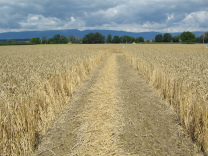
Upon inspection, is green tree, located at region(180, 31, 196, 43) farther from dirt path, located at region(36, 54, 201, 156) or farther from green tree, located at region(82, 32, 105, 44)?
dirt path, located at region(36, 54, 201, 156)

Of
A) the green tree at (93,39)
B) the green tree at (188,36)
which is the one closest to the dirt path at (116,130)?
the green tree at (93,39)

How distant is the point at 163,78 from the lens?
7969mm

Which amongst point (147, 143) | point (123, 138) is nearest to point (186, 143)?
point (147, 143)

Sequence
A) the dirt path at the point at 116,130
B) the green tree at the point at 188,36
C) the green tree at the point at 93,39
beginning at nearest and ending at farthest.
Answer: the dirt path at the point at 116,130, the green tree at the point at 188,36, the green tree at the point at 93,39

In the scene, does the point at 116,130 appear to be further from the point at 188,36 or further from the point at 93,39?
the point at 188,36

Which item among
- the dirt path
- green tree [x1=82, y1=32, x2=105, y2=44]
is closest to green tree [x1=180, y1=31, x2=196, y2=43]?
green tree [x1=82, y1=32, x2=105, y2=44]

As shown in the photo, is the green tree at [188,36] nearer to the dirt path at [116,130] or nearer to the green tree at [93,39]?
the green tree at [93,39]

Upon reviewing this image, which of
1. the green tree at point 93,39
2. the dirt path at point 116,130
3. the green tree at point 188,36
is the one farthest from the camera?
the green tree at point 93,39

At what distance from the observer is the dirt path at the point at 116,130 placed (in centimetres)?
404

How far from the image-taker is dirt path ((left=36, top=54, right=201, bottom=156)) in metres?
4.04

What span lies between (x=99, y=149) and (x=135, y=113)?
226 centimetres

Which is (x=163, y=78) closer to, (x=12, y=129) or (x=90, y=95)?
(x=90, y=95)

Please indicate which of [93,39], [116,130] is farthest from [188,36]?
[116,130]

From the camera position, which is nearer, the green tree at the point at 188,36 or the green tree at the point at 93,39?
the green tree at the point at 188,36
